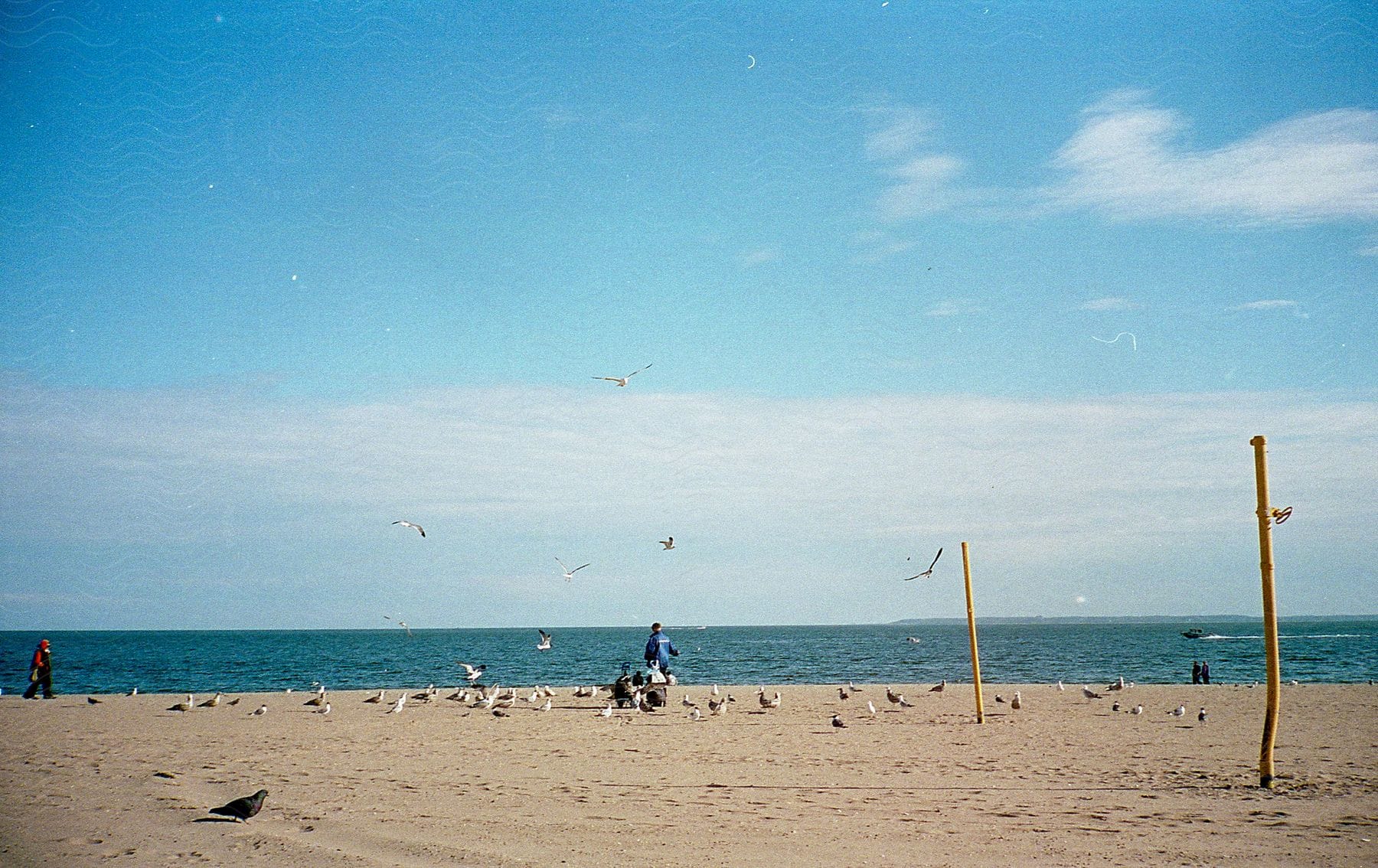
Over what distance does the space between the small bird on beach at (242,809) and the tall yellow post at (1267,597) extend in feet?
38.5

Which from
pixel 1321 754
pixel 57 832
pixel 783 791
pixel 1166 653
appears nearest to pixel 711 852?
pixel 783 791

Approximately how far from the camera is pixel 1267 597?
10.7m

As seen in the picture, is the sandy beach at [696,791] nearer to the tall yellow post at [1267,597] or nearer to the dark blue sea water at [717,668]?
the tall yellow post at [1267,597]

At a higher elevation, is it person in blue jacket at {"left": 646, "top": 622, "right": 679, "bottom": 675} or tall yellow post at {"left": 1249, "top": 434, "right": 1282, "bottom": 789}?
tall yellow post at {"left": 1249, "top": 434, "right": 1282, "bottom": 789}

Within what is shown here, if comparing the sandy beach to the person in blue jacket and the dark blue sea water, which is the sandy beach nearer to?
the person in blue jacket

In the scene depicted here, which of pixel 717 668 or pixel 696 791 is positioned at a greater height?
pixel 696 791

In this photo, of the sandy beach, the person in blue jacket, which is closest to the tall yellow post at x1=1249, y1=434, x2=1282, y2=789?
the sandy beach

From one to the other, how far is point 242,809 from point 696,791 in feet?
17.2

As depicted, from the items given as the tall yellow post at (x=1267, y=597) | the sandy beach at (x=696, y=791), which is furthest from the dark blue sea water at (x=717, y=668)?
the tall yellow post at (x=1267, y=597)

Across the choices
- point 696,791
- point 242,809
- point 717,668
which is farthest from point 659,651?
point 717,668

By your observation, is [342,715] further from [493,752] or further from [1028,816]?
[1028,816]

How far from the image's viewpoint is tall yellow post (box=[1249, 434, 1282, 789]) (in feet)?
35.2

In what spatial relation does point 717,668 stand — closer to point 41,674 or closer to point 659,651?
point 659,651

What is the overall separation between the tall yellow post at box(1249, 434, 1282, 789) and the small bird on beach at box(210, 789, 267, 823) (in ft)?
38.5
